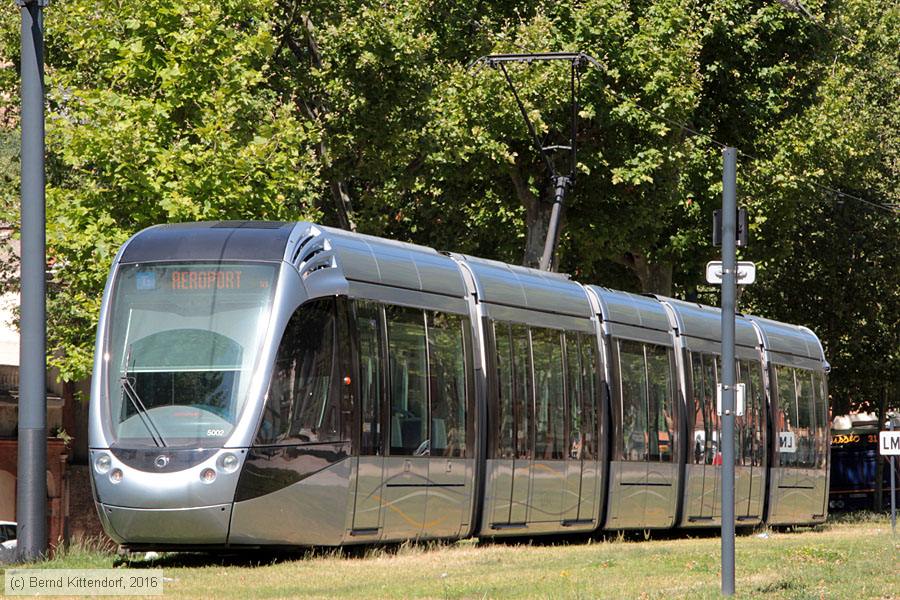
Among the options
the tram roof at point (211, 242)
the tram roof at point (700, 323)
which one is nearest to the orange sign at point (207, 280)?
the tram roof at point (211, 242)

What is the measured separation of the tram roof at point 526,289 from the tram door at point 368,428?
236 centimetres

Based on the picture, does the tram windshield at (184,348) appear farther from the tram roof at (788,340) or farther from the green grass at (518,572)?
the tram roof at (788,340)

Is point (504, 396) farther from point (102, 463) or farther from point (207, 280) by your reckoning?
point (102, 463)

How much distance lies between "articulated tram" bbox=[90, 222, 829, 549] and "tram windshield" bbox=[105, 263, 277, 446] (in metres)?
0.02

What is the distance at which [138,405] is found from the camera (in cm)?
1461

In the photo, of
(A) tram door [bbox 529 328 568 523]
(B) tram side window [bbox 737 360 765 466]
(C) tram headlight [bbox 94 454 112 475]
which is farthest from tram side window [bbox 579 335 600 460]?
(C) tram headlight [bbox 94 454 112 475]

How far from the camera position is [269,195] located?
2414 centimetres

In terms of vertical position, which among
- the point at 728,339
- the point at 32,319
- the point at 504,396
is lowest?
the point at 504,396

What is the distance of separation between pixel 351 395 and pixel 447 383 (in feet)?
6.23

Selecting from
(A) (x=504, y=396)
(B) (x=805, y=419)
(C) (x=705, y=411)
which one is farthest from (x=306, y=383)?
(B) (x=805, y=419)

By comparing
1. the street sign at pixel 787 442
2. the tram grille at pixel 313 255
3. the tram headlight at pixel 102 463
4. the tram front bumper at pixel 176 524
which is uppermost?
the tram grille at pixel 313 255

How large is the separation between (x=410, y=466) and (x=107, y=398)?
3.18 m

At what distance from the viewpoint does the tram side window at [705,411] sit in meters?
23.0

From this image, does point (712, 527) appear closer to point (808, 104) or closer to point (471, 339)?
point (471, 339)
